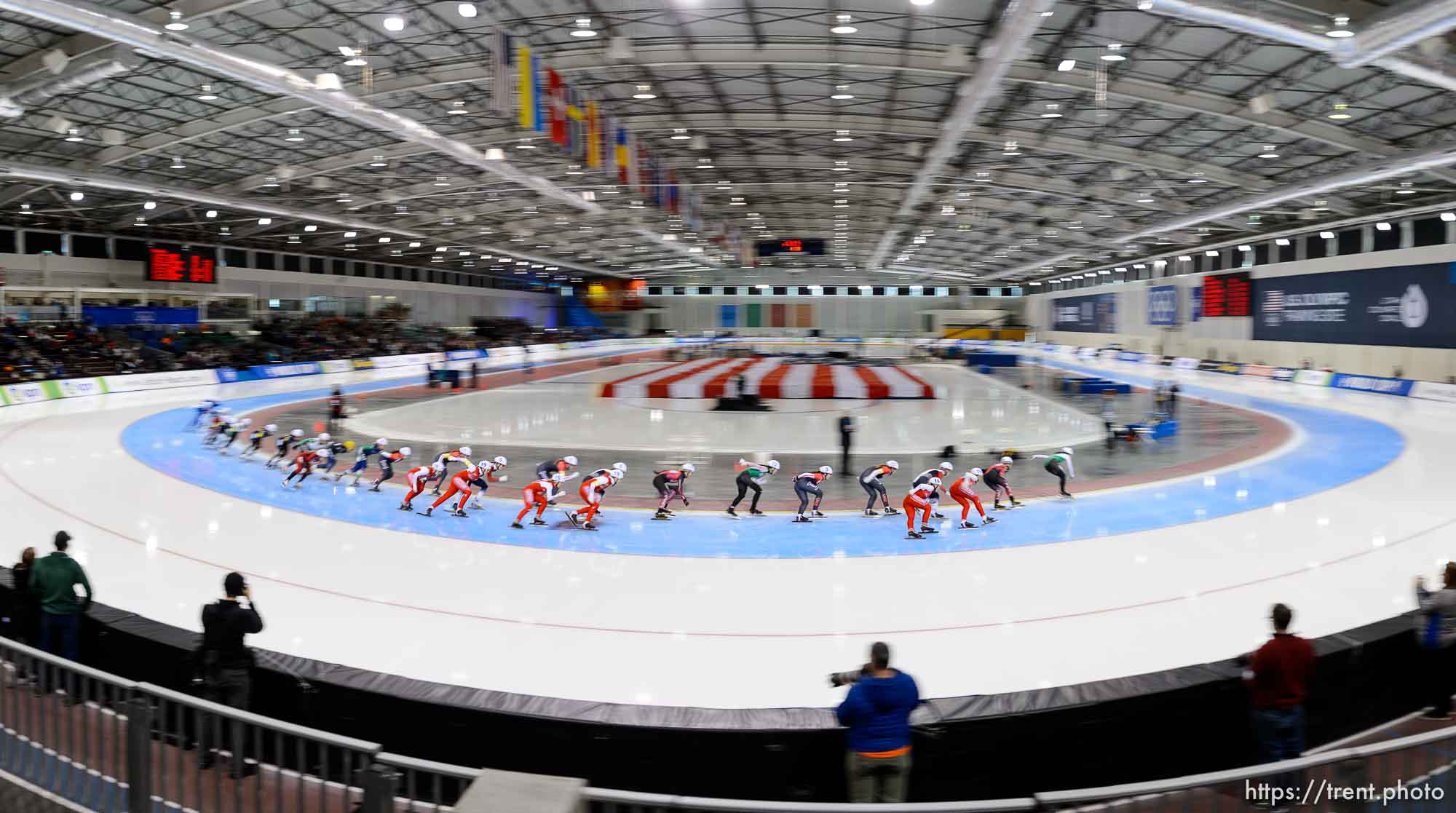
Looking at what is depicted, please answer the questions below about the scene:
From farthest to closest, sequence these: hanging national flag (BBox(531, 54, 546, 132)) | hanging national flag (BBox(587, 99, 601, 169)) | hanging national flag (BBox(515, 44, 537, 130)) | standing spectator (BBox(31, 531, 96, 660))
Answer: hanging national flag (BBox(587, 99, 601, 169)) < hanging national flag (BBox(531, 54, 546, 132)) < hanging national flag (BBox(515, 44, 537, 130)) < standing spectator (BBox(31, 531, 96, 660))

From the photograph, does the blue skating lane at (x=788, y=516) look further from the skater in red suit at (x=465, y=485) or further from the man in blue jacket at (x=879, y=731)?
the man in blue jacket at (x=879, y=731)

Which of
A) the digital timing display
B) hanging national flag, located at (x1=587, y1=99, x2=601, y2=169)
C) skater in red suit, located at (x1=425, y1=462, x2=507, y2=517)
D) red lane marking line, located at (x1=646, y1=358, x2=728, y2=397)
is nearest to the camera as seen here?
skater in red suit, located at (x1=425, y1=462, x2=507, y2=517)

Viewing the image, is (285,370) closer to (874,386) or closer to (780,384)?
(780,384)

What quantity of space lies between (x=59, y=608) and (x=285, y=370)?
3548 cm

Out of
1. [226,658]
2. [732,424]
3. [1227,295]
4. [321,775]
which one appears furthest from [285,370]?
[1227,295]

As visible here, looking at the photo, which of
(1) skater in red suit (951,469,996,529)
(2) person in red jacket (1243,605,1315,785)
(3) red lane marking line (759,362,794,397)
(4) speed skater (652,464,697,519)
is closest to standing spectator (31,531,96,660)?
(4) speed skater (652,464,697,519)

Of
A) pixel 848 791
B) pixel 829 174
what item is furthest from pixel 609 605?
pixel 829 174

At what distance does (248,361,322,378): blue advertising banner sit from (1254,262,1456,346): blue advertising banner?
44.5 meters

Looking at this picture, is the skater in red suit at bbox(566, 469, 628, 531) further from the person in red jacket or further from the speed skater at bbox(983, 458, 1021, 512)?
the person in red jacket

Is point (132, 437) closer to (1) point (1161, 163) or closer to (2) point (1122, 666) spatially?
(2) point (1122, 666)

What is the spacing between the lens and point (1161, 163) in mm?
28906

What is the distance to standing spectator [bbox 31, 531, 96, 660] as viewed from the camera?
592 cm

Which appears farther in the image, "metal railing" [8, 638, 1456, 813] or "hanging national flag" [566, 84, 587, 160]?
"hanging national flag" [566, 84, 587, 160]

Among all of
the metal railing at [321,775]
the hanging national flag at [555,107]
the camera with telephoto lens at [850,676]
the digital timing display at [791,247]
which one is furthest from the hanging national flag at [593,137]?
the digital timing display at [791,247]
